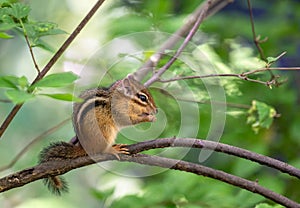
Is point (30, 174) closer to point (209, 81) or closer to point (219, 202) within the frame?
point (219, 202)

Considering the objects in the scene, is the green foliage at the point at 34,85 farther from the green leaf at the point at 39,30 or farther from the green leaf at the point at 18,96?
the green leaf at the point at 39,30

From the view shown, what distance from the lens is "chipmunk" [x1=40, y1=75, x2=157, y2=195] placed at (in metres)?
1.09

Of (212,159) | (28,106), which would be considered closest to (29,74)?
(28,106)

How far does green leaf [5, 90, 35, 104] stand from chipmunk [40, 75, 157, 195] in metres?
0.33

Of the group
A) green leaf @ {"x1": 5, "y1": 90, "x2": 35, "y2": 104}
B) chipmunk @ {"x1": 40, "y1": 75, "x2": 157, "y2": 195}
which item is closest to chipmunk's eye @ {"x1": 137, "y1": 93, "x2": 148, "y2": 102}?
chipmunk @ {"x1": 40, "y1": 75, "x2": 157, "y2": 195}

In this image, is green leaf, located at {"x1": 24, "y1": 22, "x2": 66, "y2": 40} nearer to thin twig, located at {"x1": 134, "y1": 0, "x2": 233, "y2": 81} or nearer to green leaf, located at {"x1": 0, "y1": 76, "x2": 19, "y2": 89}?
green leaf, located at {"x1": 0, "y1": 76, "x2": 19, "y2": 89}

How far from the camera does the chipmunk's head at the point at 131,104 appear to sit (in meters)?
1.13

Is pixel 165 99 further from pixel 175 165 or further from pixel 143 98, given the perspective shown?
pixel 175 165

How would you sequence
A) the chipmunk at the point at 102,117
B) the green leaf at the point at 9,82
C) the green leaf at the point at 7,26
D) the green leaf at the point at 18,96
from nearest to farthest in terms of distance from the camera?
the green leaf at the point at 18,96
the green leaf at the point at 9,82
the green leaf at the point at 7,26
the chipmunk at the point at 102,117

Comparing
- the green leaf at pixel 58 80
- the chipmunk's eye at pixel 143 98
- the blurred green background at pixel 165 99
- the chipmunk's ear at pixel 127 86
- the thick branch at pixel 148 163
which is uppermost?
the green leaf at pixel 58 80

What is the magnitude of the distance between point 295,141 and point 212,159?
28 centimetres

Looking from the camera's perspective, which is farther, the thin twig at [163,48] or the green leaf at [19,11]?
the thin twig at [163,48]

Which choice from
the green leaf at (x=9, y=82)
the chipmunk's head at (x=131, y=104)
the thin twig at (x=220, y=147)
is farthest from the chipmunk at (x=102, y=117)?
the green leaf at (x=9, y=82)

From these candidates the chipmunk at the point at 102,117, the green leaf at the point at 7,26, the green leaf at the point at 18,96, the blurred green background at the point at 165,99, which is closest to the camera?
the green leaf at the point at 18,96
